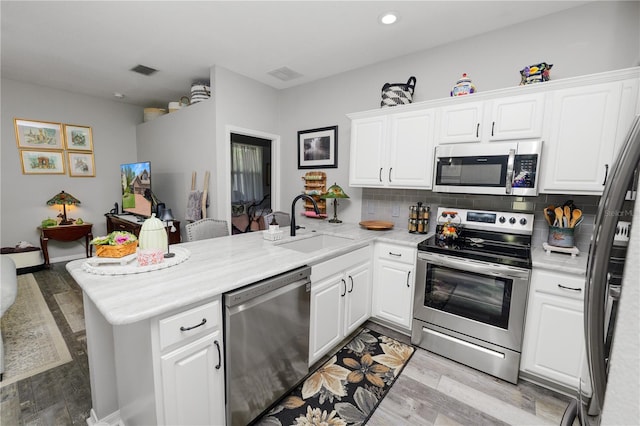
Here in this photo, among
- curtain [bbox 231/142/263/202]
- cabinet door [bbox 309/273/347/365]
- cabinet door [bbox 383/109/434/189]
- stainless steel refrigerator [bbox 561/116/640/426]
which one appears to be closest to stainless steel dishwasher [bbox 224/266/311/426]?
cabinet door [bbox 309/273/347/365]

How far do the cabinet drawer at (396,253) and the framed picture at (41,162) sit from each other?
5.29m

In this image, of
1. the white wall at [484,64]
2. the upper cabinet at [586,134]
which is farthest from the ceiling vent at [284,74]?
the upper cabinet at [586,134]

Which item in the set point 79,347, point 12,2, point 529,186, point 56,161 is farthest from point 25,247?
point 529,186

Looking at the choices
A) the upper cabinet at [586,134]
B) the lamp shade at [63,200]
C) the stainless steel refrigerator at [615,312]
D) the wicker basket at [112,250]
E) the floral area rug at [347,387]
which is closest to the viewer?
the stainless steel refrigerator at [615,312]

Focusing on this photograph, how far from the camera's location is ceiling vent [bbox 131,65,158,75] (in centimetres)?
342

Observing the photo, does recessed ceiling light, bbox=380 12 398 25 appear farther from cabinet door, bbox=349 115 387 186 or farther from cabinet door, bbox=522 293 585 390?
cabinet door, bbox=522 293 585 390

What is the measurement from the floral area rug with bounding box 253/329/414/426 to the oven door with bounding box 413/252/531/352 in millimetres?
452

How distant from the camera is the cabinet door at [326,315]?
193cm

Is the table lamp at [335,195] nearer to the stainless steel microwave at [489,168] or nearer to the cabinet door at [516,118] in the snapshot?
the stainless steel microwave at [489,168]

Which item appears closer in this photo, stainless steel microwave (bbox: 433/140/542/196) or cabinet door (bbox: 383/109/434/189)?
stainless steel microwave (bbox: 433/140/542/196)

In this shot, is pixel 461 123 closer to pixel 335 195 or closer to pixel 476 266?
pixel 476 266

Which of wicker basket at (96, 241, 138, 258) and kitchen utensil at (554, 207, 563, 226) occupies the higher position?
→ kitchen utensil at (554, 207, 563, 226)

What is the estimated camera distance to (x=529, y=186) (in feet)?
6.70

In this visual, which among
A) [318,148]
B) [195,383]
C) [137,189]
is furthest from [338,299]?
[137,189]
